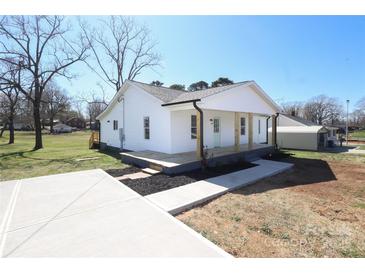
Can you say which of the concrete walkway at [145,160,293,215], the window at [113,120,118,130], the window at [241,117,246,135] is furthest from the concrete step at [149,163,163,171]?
the window at [241,117,246,135]

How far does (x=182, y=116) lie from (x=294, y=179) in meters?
5.92

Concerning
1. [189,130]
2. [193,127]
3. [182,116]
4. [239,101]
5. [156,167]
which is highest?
[239,101]

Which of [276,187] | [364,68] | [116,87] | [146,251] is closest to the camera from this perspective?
[146,251]

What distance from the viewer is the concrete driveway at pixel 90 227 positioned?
292 centimetres

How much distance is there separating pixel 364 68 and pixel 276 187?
14.3 metres

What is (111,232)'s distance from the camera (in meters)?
3.42

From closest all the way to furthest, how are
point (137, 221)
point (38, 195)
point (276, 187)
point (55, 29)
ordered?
1. point (137, 221)
2. point (38, 195)
3. point (276, 187)
4. point (55, 29)

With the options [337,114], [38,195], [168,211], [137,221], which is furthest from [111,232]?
[337,114]

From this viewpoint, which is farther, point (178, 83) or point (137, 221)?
point (178, 83)

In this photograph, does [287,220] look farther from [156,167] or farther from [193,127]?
[193,127]

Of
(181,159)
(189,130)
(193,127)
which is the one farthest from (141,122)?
(181,159)

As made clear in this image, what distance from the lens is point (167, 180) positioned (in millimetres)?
6941

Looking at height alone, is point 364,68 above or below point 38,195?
above
